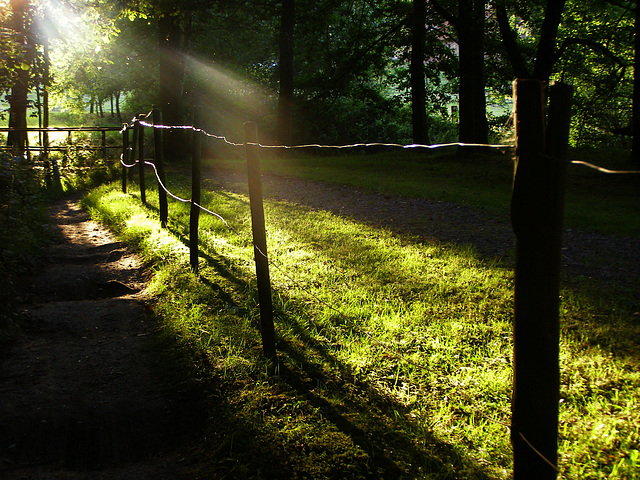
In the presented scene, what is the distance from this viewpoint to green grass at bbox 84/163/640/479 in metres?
2.86

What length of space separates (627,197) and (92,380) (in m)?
11.0

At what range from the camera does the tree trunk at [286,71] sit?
19469mm

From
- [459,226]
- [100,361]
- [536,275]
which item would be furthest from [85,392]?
[459,226]

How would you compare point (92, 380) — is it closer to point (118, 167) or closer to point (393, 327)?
point (393, 327)

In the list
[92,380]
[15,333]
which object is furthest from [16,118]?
[92,380]

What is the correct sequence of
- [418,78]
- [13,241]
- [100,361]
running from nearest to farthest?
1. [100,361]
2. [13,241]
3. [418,78]

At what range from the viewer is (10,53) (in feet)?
23.1

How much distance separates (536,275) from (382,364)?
2107mm

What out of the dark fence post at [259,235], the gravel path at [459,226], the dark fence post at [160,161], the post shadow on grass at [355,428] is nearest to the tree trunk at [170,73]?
the gravel path at [459,226]

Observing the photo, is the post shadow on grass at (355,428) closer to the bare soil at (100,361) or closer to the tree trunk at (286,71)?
the bare soil at (100,361)

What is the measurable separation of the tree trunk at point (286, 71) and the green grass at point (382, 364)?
46.4 feet

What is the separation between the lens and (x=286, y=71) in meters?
20.0

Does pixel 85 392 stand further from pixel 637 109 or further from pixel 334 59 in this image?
pixel 334 59

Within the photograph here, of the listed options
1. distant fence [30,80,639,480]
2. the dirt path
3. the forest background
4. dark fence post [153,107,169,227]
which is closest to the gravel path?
dark fence post [153,107,169,227]
